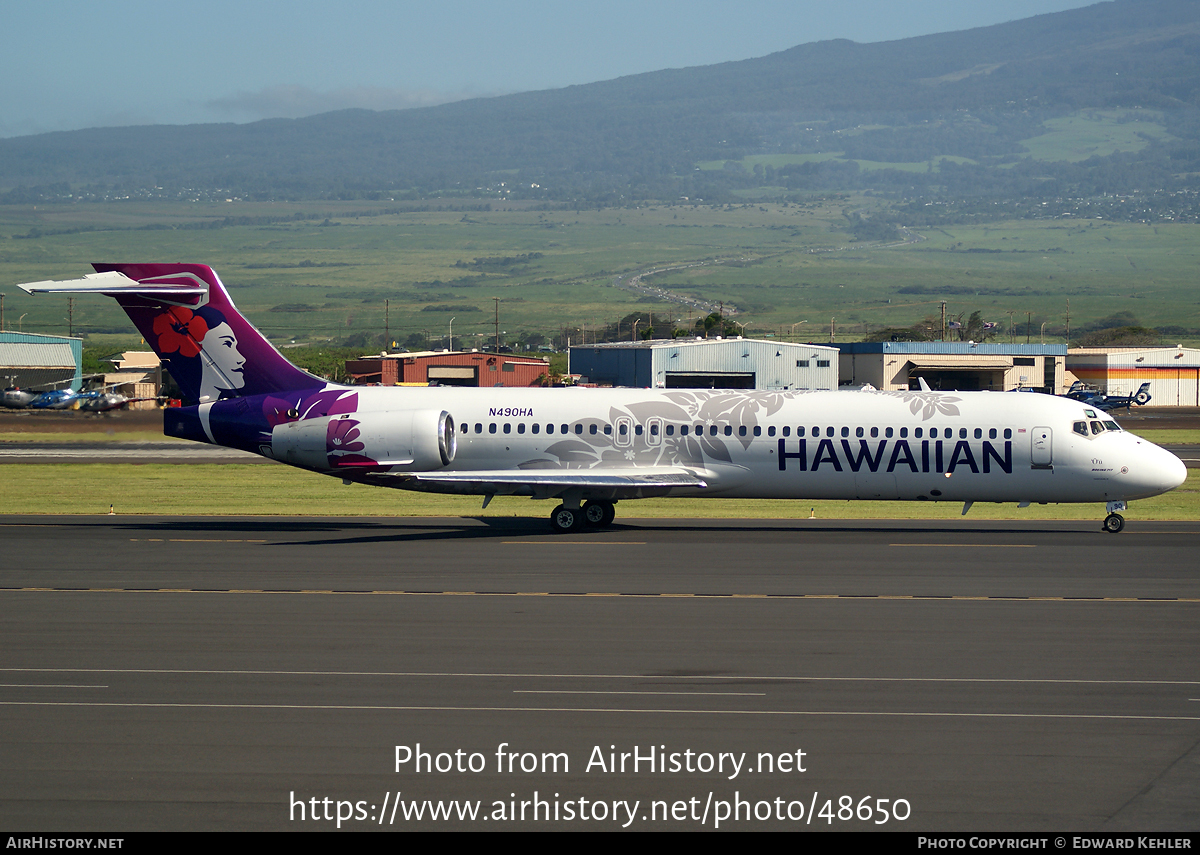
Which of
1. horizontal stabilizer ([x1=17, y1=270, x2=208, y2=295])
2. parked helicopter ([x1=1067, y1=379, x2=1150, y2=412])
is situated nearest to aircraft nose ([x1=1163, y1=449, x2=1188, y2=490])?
horizontal stabilizer ([x1=17, y1=270, x2=208, y2=295])

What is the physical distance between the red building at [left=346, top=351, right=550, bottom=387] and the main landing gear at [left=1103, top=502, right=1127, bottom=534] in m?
89.1

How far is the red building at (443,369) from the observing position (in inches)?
4764

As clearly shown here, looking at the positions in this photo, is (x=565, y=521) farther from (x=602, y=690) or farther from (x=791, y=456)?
(x=602, y=690)

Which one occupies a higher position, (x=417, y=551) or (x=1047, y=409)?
(x=1047, y=409)

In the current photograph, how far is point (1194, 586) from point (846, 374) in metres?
98.9

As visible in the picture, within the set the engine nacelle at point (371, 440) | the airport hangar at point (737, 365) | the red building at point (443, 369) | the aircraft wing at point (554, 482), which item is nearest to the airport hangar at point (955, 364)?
the airport hangar at point (737, 365)

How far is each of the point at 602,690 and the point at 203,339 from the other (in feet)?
77.5

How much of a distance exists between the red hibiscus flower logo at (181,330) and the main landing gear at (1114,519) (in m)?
25.9

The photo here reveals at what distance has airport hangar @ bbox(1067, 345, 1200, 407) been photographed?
5064 inches

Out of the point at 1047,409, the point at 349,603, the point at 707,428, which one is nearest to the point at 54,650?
the point at 349,603

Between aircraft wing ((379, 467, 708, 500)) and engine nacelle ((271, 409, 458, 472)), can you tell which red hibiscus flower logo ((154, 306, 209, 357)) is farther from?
aircraft wing ((379, 467, 708, 500))

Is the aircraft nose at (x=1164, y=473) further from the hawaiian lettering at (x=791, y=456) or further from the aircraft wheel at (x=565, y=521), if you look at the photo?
the aircraft wheel at (x=565, y=521)
